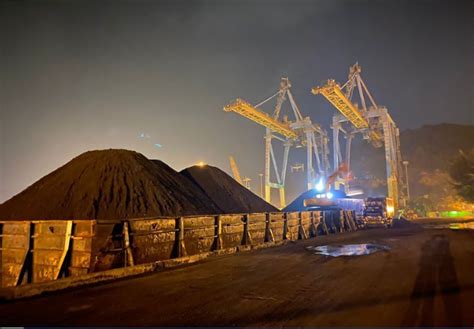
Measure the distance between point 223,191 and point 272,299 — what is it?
15.7 metres

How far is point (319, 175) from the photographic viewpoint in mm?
66250

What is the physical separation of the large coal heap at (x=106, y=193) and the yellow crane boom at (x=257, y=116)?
26007mm

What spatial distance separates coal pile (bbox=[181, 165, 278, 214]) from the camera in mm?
19500

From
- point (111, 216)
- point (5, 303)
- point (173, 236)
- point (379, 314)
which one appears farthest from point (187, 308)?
point (111, 216)

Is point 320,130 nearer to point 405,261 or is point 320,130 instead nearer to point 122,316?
point 405,261

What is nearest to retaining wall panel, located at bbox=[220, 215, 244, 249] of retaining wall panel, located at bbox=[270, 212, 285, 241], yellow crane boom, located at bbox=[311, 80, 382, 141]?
retaining wall panel, located at bbox=[270, 212, 285, 241]

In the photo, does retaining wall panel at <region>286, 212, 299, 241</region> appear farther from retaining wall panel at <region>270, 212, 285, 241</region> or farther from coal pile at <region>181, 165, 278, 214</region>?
coal pile at <region>181, 165, 278, 214</region>

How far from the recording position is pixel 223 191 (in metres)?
20.6

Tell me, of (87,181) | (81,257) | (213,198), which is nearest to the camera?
(81,257)

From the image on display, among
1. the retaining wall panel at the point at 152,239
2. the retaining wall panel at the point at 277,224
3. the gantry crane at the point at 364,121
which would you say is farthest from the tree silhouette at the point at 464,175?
the retaining wall panel at the point at 152,239

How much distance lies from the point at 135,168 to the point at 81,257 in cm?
867

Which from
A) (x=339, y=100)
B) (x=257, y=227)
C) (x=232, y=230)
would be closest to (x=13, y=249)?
(x=232, y=230)

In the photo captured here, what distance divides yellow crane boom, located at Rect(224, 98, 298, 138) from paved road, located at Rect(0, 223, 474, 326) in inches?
1383

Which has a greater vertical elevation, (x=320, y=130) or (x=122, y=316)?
(x=320, y=130)
